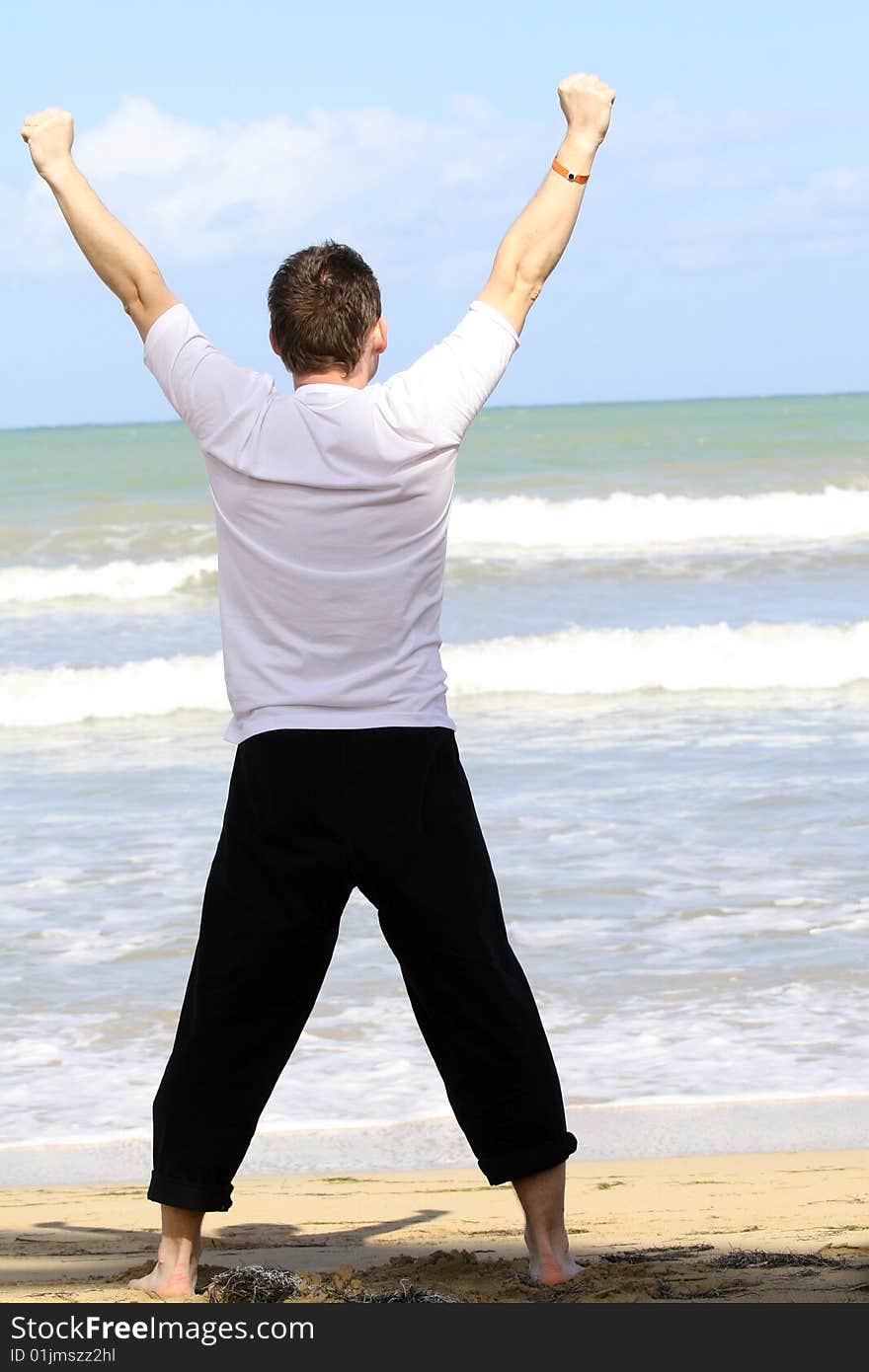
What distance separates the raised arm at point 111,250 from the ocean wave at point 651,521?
17.2 m

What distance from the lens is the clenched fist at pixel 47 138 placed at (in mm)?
2670

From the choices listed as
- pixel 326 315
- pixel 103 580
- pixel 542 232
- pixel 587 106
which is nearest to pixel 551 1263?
pixel 326 315

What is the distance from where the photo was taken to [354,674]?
252 cm

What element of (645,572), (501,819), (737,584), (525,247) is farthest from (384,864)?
(645,572)

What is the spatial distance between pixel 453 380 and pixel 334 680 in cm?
52

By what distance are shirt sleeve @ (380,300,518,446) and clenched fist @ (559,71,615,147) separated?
1.24 ft

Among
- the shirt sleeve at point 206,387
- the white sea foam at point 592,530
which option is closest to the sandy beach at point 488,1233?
the shirt sleeve at point 206,387

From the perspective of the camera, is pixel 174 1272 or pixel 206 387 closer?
pixel 206 387

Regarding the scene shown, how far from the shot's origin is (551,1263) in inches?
110

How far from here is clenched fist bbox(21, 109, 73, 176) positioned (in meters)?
2.67

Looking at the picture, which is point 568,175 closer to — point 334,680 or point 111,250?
point 111,250

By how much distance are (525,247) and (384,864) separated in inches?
41.6

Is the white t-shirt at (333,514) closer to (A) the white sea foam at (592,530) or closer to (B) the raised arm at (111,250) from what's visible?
(B) the raised arm at (111,250)

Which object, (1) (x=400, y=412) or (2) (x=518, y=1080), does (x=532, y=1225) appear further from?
(1) (x=400, y=412)
